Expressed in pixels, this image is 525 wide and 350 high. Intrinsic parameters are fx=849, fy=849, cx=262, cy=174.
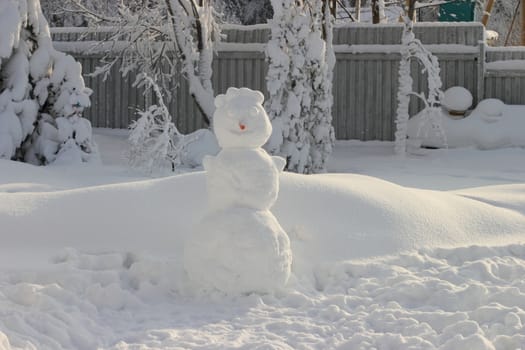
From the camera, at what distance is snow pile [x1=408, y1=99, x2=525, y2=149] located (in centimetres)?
1263

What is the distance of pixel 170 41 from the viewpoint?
1391 centimetres

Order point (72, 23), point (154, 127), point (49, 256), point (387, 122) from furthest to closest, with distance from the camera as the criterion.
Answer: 1. point (72, 23)
2. point (387, 122)
3. point (154, 127)
4. point (49, 256)

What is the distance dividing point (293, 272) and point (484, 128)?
7553mm

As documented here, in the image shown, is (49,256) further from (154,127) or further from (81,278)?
(154,127)

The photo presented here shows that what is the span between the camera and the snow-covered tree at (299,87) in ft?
35.9

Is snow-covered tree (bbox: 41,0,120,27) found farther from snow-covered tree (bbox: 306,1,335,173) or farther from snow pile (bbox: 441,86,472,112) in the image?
snow-covered tree (bbox: 306,1,335,173)

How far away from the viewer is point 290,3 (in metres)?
11.1

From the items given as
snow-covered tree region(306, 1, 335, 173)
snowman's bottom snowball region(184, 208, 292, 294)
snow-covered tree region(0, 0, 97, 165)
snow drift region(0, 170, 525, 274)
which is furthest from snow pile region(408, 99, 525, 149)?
snowman's bottom snowball region(184, 208, 292, 294)

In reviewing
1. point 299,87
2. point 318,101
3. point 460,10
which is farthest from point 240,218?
point 460,10

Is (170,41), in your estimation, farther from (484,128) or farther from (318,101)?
(484,128)

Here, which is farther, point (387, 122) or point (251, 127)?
point (387, 122)

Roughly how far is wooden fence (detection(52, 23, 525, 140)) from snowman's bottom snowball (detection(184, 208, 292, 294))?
28.3 feet

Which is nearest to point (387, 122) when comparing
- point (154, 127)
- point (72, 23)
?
point (154, 127)

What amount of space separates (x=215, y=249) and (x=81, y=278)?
3.11 feet
